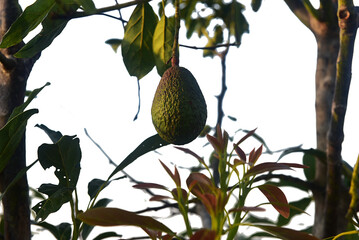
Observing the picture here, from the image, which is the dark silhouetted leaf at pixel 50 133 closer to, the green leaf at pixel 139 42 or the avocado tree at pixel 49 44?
the avocado tree at pixel 49 44

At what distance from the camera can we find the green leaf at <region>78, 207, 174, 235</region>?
482 millimetres

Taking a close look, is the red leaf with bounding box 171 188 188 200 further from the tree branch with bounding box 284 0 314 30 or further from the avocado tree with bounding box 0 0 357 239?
the tree branch with bounding box 284 0 314 30

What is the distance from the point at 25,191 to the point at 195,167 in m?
0.84

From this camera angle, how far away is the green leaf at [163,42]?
0.92 m

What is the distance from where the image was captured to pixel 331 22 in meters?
1.23

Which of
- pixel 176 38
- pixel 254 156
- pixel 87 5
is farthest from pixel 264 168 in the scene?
pixel 87 5

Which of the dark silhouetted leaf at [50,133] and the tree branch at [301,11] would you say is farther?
the tree branch at [301,11]

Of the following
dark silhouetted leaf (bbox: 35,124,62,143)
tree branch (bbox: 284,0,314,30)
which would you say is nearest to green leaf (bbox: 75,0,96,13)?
dark silhouetted leaf (bbox: 35,124,62,143)

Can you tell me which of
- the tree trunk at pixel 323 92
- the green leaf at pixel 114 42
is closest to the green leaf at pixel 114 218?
the tree trunk at pixel 323 92

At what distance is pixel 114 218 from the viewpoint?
0.48 m

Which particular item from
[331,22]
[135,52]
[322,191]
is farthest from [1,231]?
[331,22]

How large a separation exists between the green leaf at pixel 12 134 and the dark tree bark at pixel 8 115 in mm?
38

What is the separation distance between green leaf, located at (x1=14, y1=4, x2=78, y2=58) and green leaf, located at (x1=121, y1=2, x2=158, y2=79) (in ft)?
0.59

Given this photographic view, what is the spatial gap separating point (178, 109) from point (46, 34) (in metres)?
0.25
